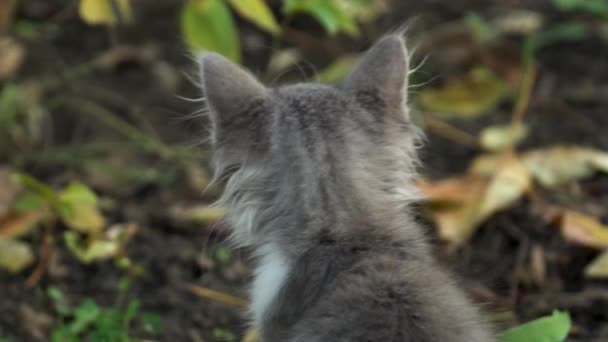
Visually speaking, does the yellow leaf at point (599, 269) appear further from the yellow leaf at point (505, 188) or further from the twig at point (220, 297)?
the twig at point (220, 297)

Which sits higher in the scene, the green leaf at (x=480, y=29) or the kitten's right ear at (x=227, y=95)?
the kitten's right ear at (x=227, y=95)

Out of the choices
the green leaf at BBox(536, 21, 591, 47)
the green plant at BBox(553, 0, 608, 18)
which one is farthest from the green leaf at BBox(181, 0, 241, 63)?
the green leaf at BBox(536, 21, 591, 47)

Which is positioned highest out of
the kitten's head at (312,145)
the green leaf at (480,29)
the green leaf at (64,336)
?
the kitten's head at (312,145)

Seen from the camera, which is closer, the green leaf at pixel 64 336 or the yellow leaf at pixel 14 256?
the green leaf at pixel 64 336

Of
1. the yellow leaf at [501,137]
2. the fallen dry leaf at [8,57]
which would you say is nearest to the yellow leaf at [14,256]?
the fallen dry leaf at [8,57]

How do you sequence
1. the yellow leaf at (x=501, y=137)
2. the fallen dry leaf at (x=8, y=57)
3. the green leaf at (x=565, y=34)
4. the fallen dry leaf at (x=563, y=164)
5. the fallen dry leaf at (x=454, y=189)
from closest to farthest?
the fallen dry leaf at (x=454, y=189), the fallen dry leaf at (x=563, y=164), the yellow leaf at (x=501, y=137), the fallen dry leaf at (x=8, y=57), the green leaf at (x=565, y=34)

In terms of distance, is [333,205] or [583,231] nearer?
[333,205]

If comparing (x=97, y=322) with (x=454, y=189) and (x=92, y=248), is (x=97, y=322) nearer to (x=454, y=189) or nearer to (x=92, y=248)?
(x=92, y=248)

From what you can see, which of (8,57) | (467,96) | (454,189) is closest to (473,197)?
(454,189)
